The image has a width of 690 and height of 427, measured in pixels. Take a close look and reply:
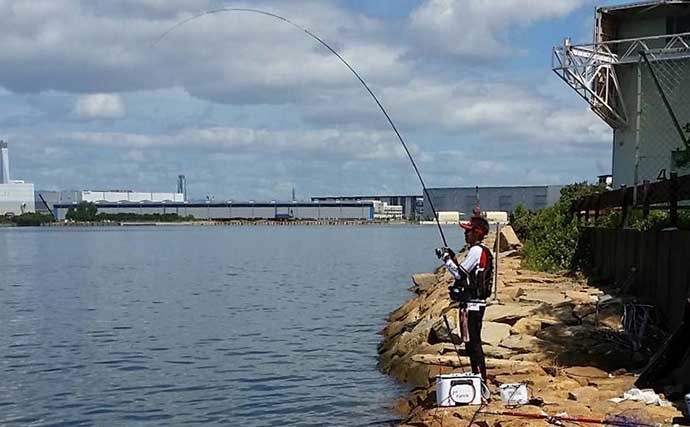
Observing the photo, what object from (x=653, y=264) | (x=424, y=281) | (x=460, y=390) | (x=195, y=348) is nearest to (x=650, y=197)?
(x=653, y=264)

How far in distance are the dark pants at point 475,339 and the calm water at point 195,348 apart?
329cm

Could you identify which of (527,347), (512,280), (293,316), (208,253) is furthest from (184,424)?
(208,253)

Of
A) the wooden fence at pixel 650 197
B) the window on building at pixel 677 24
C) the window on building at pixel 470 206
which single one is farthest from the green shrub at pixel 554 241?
the window on building at pixel 677 24

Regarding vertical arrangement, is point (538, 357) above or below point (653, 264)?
below

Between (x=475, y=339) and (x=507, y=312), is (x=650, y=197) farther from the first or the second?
(x=475, y=339)

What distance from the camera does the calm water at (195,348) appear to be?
14.7 m

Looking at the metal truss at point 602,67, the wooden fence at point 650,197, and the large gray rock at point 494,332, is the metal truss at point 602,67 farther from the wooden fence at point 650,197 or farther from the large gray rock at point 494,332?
the large gray rock at point 494,332

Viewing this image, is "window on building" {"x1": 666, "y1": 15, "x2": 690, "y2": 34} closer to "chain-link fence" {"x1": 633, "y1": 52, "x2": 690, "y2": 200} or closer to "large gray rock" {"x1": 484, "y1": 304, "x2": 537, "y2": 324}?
"chain-link fence" {"x1": 633, "y1": 52, "x2": 690, "y2": 200}

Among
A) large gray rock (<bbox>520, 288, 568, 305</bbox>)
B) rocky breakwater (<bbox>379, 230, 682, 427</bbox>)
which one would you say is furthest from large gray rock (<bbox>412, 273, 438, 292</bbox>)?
large gray rock (<bbox>520, 288, 568, 305</bbox>)

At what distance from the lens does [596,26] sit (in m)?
28.5

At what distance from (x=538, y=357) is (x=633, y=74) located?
725 inches

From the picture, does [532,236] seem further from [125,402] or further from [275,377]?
[125,402]

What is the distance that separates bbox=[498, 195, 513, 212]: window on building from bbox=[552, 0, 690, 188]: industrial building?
12782mm

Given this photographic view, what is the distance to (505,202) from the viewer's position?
148 ft
